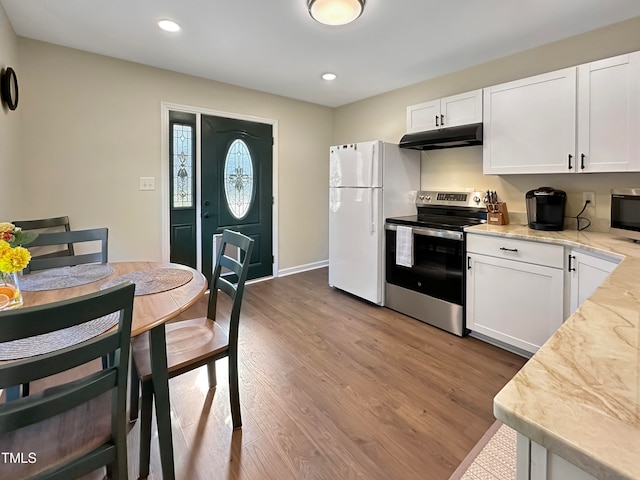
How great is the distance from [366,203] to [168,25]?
7.37 feet

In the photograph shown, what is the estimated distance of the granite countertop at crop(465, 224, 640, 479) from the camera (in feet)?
1.54

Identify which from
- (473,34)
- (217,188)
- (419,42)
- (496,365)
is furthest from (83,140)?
(496,365)

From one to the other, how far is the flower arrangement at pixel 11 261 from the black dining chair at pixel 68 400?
0.42 metres

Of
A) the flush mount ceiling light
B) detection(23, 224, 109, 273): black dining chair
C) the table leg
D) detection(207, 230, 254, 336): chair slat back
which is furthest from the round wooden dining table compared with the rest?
the flush mount ceiling light

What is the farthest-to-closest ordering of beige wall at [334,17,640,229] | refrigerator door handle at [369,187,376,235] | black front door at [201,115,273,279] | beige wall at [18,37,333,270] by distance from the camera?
black front door at [201,115,273,279], refrigerator door handle at [369,187,376,235], beige wall at [18,37,333,270], beige wall at [334,17,640,229]

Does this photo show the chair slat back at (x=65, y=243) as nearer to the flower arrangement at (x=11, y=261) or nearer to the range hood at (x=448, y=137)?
the flower arrangement at (x=11, y=261)

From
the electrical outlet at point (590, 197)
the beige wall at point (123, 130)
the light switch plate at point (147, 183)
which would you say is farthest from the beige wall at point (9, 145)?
the electrical outlet at point (590, 197)

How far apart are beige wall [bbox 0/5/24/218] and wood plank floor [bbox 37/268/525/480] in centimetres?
185

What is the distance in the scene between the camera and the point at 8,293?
128 cm

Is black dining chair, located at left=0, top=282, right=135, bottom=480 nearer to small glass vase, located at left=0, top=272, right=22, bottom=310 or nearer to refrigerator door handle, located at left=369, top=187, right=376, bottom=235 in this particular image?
small glass vase, located at left=0, top=272, right=22, bottom=310

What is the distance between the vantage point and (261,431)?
1720 millimetres

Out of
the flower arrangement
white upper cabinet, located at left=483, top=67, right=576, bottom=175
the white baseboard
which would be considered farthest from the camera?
the white baseboard

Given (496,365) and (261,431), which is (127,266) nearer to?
(261,431)

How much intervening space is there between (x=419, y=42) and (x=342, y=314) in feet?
8.23
